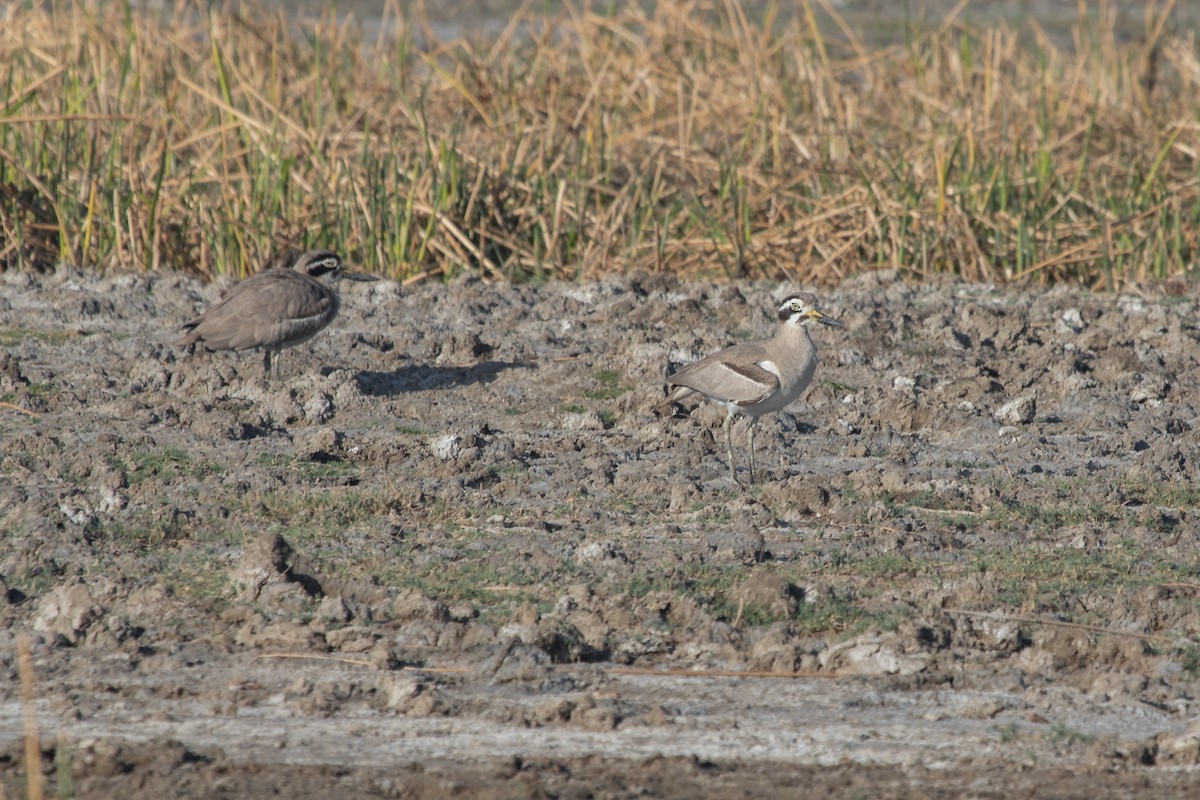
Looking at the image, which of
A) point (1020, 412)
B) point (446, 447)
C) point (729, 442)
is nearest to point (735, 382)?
point (729, 442)

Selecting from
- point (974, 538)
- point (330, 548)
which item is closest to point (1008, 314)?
point (974, 538)

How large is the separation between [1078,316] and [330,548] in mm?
5365

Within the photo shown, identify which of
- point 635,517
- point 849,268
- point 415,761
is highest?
point 415,761

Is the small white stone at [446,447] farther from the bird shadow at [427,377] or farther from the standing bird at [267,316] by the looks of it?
the standing bird at [267,316]

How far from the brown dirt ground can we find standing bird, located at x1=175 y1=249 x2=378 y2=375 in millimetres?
180

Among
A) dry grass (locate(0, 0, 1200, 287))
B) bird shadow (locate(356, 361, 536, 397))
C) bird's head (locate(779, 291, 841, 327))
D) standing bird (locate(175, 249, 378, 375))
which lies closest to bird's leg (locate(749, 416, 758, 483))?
bird's head (locate(779, 291, 841, 327))

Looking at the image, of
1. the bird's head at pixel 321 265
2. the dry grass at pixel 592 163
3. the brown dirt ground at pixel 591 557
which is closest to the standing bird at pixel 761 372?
the brown dirt ground at pixel 591 557

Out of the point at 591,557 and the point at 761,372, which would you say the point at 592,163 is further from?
the point at 591,557

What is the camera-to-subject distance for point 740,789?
4352mm

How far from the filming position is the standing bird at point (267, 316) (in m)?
8.36

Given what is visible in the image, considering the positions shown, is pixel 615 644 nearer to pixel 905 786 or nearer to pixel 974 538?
pixel 905 786

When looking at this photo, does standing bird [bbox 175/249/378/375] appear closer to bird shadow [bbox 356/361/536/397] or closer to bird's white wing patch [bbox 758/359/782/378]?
bird shadow [bbox 356/361/536/397]

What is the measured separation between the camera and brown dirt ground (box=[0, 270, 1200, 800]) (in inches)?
181

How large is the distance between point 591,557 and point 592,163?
6055 millimetres
